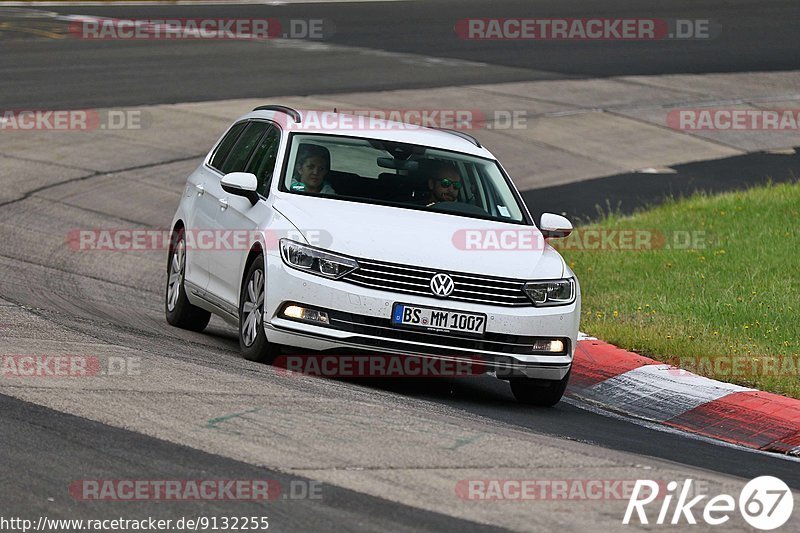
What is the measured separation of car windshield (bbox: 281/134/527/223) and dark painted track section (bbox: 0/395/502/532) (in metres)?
3.32

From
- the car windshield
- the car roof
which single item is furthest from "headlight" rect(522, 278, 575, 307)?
the car roof

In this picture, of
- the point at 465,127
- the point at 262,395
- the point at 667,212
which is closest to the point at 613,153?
the point at 465,127

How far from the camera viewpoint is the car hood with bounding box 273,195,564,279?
30.0ft

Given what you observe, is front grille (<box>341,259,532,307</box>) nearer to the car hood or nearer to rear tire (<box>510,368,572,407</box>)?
the car hood

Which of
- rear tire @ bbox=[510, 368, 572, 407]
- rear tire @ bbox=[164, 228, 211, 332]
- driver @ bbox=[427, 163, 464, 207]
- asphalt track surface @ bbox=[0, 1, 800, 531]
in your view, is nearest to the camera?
asphalt track surface @ bbox=[0, 1, 800, 531]

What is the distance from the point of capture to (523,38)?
33594mm

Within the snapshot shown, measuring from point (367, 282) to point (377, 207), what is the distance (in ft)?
3.15

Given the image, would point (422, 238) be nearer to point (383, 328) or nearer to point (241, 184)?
point (383, 328)

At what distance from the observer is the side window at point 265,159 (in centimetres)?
1032

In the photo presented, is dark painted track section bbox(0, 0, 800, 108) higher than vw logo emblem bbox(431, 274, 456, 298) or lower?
lower

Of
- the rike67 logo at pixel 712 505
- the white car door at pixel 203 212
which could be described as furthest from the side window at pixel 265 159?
the rike67 logo at pixel 712 505

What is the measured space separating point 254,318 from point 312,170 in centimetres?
121

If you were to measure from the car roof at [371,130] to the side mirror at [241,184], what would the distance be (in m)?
0.68

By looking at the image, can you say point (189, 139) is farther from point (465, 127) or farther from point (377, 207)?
point (377, 207)
